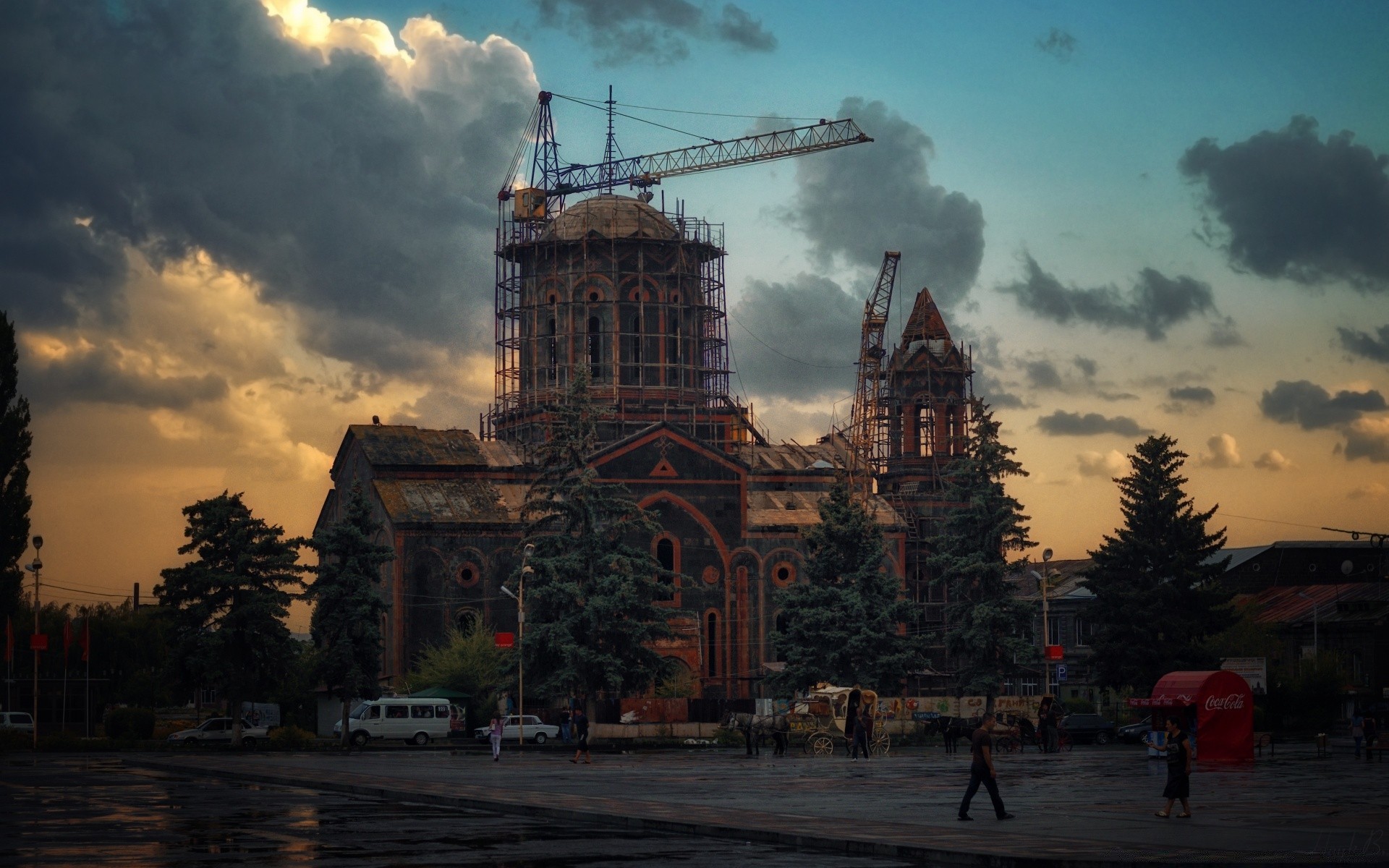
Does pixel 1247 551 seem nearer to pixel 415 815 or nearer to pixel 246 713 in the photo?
pixel 246 713

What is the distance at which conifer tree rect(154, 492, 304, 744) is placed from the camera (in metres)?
61.9

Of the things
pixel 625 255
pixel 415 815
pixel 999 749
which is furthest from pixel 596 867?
pixel 625 255

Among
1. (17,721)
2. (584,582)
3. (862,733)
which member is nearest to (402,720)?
(584,582)

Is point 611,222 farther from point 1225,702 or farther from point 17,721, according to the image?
point 1225,702

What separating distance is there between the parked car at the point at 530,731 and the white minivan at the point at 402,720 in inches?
71.1

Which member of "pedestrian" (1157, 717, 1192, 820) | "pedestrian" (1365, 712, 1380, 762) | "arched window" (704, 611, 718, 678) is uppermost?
"arched window" (704, 611, 718, 678)

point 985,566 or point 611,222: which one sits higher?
point 611,222

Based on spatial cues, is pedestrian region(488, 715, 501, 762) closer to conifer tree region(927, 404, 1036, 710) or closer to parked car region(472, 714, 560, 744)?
parked car region(472, 714, 560, 744)

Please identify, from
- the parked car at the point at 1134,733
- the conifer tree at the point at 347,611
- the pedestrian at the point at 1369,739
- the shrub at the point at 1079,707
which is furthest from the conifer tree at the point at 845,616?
the pedestrian at the point at 1369,739

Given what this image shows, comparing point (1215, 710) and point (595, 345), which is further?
point (595, 345)

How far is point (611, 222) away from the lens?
9038 cm

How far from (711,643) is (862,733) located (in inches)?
1349

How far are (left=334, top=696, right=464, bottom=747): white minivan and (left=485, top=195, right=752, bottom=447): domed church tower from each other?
26.0 metres

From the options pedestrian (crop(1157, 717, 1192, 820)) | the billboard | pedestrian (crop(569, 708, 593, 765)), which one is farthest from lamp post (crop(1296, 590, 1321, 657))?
pedestrian (crop(1157, 717, 1192, 820))
